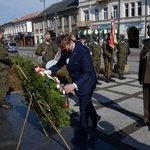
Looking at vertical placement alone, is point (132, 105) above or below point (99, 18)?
below

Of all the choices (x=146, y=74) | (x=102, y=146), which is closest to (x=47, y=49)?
(x=146, y=74)

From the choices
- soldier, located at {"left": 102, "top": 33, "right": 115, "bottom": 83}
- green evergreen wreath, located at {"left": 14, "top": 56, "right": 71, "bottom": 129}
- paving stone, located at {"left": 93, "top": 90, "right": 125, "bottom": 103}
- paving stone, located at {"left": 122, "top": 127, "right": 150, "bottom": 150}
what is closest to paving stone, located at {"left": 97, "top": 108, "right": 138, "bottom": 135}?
paving stone, located at {"left": 122, "top": 127, "right": 150, "bottom": 150}

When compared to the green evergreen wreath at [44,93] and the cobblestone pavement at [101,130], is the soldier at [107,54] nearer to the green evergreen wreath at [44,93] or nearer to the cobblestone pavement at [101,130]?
the cobblestone pavement at [101,130]

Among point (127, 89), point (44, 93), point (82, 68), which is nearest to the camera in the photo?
point (44, 93)

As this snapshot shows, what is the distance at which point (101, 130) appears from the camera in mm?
4250

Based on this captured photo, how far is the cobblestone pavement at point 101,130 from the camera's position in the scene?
3.73 metres

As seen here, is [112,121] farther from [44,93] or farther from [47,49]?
[47,49]

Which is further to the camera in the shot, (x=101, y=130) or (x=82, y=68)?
(x=101, y=130)

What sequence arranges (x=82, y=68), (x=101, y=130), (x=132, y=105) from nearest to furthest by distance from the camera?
(x=82, y=68) < (x=101, y=130) < (x=132, y=105)

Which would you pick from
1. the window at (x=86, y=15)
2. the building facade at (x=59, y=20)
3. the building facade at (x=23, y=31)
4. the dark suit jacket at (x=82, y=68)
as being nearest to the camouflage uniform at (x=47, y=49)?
the dark suit jacket at (x=82, y=68)

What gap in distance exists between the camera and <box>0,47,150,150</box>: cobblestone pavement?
147 inches

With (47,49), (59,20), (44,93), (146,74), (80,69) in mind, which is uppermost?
(59,20)

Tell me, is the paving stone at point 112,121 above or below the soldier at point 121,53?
below

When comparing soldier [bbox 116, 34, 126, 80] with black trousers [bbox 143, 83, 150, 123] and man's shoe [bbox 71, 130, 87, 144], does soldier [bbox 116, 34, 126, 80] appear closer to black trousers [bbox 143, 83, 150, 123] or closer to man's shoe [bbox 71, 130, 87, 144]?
black trousers [bbox 143, 83, 150, 123]
